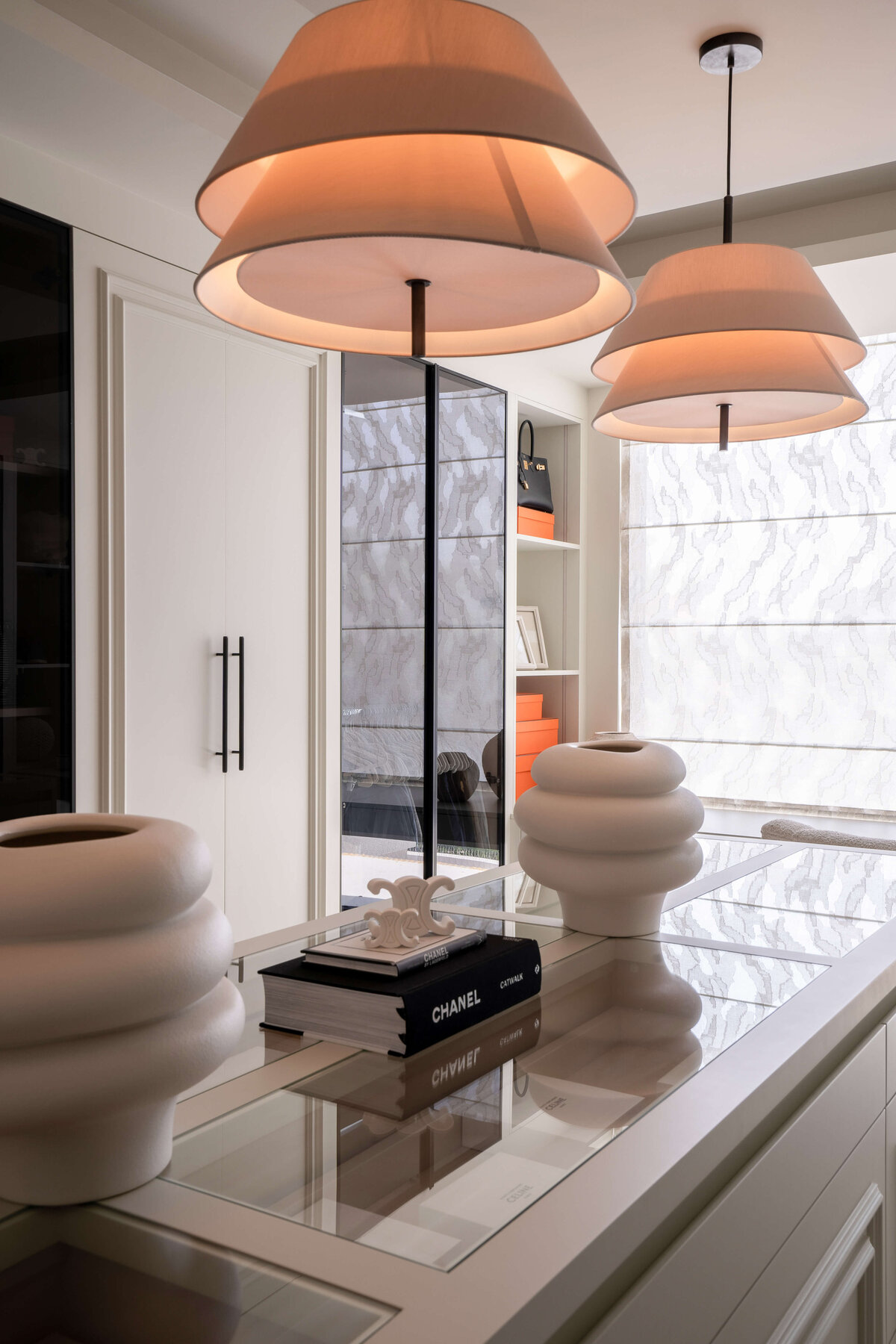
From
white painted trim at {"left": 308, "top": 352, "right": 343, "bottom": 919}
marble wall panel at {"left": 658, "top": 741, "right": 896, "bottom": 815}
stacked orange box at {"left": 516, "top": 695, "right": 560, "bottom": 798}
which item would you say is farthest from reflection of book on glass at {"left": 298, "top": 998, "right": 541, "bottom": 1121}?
stacked orange box at {"left": 516, "top": 695, "right": 560, "bottom": 798}

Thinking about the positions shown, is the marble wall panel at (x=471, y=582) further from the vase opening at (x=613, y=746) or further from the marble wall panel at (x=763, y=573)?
the vase opening at (x=613, y=746)

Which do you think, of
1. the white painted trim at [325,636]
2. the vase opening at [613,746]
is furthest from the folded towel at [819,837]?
the white painted trim at [325,636]

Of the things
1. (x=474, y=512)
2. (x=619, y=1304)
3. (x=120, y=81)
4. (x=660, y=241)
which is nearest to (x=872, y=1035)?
(x=619, y=1304)

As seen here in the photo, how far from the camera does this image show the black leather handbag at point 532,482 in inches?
173

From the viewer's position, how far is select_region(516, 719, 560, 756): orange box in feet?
14.6

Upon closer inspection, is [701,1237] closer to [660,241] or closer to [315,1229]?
[315,1229]

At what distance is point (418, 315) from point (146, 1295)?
0.91 m

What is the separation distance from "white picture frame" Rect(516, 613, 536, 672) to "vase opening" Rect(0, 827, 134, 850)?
376 centimetres

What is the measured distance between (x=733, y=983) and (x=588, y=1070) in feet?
1.06

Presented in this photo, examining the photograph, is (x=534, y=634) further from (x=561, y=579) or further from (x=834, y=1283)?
(x=834, y=1283)

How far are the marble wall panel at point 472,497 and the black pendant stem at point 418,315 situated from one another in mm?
2641

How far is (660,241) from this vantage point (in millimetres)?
3775

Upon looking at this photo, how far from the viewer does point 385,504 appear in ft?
11.7

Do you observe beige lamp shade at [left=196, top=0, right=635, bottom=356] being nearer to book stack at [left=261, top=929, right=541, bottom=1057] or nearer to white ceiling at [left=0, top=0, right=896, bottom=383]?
book stack at [left=261, top=929, right=541, bottom=1057]
